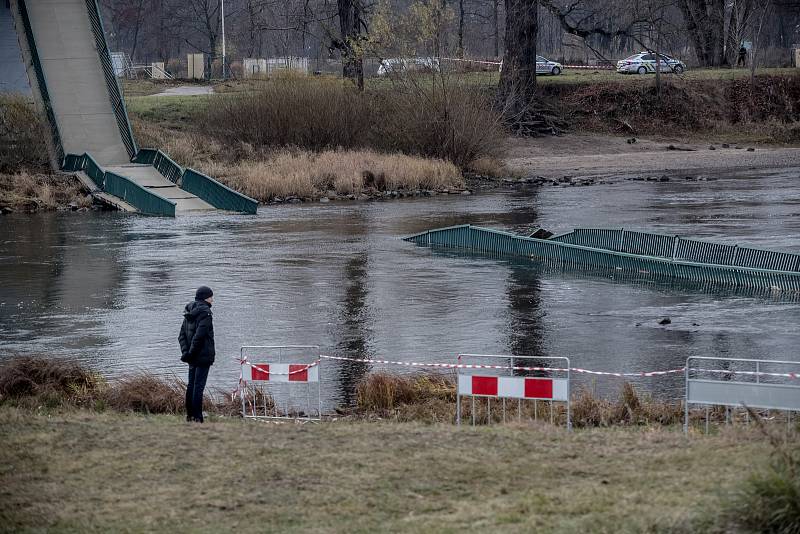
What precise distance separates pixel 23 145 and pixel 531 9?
28.6 m

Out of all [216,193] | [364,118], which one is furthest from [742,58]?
[216,193]

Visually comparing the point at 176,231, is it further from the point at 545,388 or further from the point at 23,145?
the point at 545,388

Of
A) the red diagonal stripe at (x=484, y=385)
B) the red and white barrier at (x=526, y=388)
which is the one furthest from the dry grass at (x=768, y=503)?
the red diagonal stripe at (x=484, y=385)

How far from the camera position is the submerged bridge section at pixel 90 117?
39531mm

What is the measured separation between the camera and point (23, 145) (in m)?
43.0

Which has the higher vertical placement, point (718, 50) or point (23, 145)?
point (718, 50)

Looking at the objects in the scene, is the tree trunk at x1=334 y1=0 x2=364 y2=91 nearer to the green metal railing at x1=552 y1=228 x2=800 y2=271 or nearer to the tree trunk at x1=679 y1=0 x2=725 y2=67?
the green metal railing at x1=552 y1=228 x2=800 y2=271

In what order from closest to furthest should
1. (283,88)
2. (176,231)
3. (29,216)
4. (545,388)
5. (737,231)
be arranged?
(545,388) → (737,231) → (176,231) → (29,216) → (283,88)

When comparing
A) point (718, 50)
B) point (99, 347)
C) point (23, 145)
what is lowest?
point (99, 347)

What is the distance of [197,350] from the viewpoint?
1230 cm

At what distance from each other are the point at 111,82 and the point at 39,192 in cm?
675

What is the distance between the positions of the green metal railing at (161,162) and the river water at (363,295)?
472 centimetres

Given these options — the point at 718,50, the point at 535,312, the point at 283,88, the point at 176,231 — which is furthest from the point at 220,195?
the point at 718,50

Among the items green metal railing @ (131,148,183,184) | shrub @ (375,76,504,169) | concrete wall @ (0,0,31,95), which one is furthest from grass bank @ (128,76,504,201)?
concrete wall @ (0,0,31,95)
